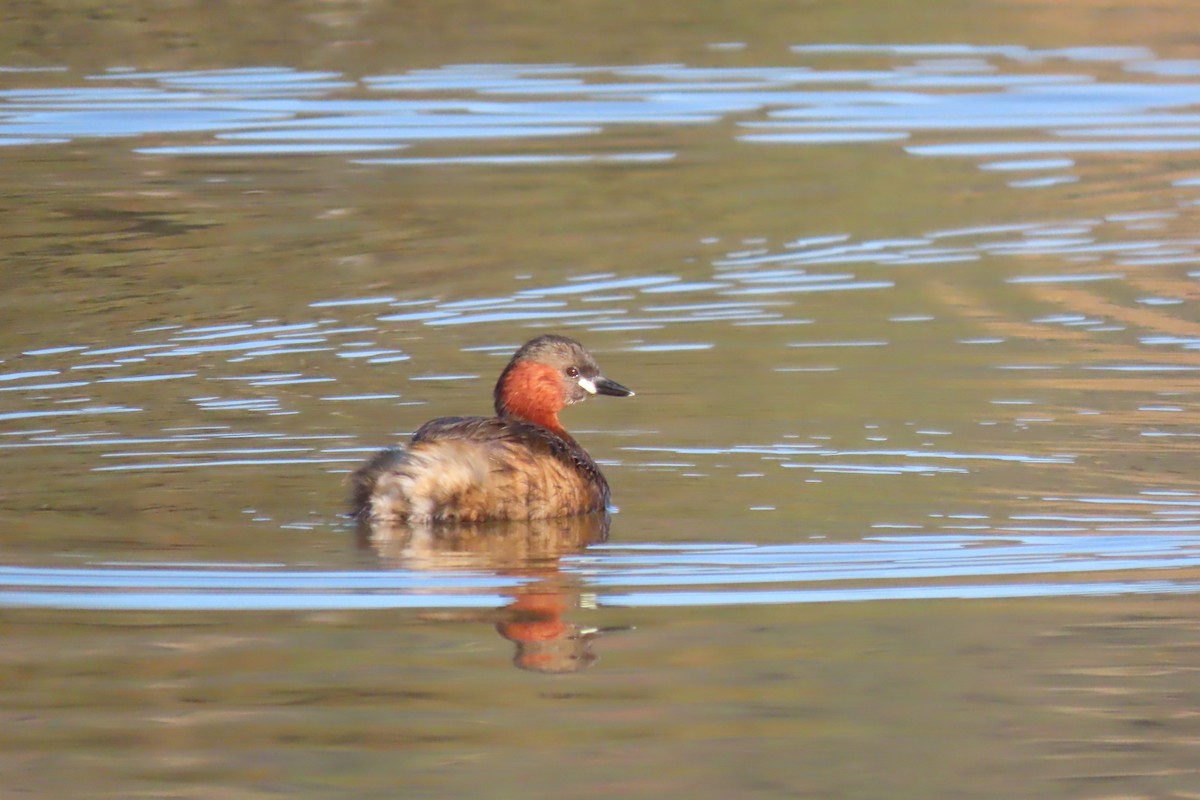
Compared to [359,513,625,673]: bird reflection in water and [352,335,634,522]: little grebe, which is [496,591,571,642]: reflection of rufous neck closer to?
[359,513,625,673]: bird reflection in water

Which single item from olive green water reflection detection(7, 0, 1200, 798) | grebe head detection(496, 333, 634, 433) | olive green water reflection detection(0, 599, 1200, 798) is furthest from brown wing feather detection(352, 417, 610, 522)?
olive green water reflection detection(0, 599, 1200, 798)

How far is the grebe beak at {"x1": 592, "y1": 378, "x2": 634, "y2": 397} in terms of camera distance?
27.8ft

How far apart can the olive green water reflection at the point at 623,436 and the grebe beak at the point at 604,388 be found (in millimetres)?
259

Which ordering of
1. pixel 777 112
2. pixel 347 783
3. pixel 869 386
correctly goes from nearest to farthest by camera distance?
pixel 347 783 < pixel 869 386 < pixel 777 112

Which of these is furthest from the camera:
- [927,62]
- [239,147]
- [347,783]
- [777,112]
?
[927,62]

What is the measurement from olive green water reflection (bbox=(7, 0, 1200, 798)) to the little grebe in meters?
0.16

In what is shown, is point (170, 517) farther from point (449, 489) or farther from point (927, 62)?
point (927, 62)

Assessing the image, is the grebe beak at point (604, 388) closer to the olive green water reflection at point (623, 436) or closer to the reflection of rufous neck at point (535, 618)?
the olive green water reflection at point (623, 436)

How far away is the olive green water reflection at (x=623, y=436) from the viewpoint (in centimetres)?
550

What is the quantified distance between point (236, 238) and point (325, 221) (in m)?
0.75

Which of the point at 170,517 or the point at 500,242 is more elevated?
the point at 500,242

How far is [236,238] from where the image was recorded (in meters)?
13.9

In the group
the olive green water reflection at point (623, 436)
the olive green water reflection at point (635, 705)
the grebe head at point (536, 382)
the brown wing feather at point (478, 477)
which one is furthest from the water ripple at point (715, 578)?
the grebe head at point (536, 382)

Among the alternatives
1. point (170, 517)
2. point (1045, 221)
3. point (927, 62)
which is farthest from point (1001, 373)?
point (927, 62)
